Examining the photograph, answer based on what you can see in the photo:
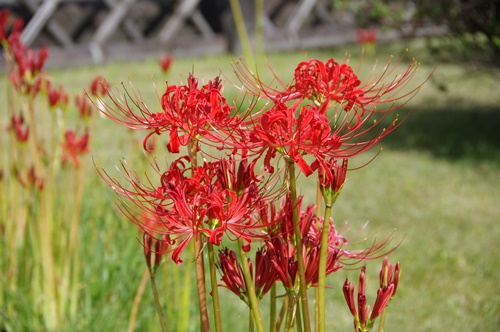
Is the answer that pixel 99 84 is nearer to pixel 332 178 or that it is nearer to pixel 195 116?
pixel 195 116

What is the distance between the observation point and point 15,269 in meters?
2.86

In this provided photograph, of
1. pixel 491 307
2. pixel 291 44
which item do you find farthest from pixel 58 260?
pixel 291 44

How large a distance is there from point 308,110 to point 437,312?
9.21 feet

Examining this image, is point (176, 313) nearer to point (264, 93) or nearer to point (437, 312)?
point (437, 312)

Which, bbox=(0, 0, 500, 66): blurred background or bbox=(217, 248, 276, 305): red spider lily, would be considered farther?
bbox=(0, 0, 500, 66): blurred background

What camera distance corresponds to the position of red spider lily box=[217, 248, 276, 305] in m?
1.23

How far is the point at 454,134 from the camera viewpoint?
7.40 meters

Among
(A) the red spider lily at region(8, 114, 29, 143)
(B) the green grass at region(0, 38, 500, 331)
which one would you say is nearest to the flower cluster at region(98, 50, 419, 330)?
(B) the green grass at region(0, 38, 500, 331)

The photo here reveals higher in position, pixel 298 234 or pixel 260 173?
pixel 260 173

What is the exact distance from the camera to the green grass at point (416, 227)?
307 cm

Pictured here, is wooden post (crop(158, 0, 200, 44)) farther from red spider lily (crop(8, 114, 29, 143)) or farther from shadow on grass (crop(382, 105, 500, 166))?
red spider lily (crop(8, 114, 29, 143))

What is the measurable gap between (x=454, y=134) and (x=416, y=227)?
9.08ft

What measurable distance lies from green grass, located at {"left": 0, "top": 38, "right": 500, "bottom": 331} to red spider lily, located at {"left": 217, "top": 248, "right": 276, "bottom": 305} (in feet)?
0.78

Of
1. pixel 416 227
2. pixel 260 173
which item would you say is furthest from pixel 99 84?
pixel 416 227
